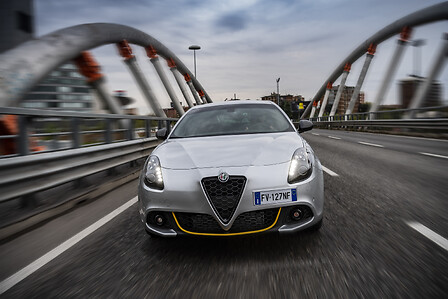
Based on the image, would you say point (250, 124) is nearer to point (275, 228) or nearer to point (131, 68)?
point (275, 228)

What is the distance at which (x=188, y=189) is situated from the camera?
2.80 meters

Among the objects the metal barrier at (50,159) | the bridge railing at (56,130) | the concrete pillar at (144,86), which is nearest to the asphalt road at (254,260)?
the metal barrier at (50,159)

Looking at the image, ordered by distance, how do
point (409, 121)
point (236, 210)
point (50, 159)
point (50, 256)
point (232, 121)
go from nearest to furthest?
point (236, 210) → point (50, 256) → point (50, 159) → point (232, 121) → point (409, 121)

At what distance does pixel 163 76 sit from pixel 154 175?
29904 millimetres

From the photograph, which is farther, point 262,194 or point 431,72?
point 431,72

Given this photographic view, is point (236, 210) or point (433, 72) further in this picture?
point (433, 72)

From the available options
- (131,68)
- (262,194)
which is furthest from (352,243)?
(131,68)

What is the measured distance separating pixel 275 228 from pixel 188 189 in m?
0.76

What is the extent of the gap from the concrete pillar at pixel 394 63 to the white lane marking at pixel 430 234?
3032cm

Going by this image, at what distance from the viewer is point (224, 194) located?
2.75m

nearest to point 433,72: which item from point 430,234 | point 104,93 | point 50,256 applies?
point 104,93

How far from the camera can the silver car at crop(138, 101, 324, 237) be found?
2.74m

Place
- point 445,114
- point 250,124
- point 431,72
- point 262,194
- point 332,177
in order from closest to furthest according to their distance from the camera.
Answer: point 262,194, point 250,124, point 332,177, point 445,114, point 431,72

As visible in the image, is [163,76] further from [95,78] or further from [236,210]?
[236,210]
